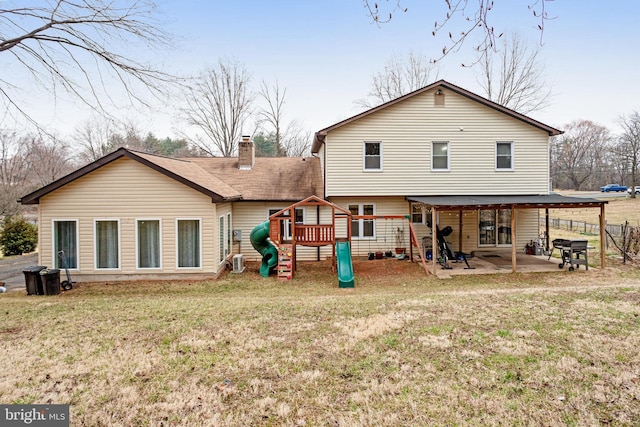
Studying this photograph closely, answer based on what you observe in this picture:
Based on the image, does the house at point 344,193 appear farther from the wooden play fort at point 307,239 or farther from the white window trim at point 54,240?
the wooden play fort at point 307,239

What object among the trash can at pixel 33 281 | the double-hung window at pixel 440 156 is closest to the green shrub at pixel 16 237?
the trash can at pixel 33 281

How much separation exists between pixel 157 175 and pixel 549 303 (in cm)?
1119

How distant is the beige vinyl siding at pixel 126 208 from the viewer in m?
10.8

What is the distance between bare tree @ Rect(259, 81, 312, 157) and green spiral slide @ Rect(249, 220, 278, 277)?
18.4 metres

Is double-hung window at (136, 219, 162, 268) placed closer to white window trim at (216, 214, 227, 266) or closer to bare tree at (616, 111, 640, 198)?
white window trim at (216, 214, 227, 266)

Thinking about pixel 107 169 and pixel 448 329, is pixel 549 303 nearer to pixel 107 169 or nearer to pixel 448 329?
pixel 448 329

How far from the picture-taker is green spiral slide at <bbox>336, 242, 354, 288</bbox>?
10.5 m

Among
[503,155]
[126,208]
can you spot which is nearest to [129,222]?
[126,208]

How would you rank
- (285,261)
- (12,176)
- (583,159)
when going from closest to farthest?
(285,261)
(12,176)
(583,159)

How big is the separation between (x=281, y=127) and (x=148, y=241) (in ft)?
67.9

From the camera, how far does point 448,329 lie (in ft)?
17.5

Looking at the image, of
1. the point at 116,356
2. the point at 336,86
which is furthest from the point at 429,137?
the point at 116,356

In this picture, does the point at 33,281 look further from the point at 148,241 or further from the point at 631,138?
the point at 631,138

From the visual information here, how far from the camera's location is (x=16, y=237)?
17625 mm
